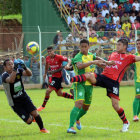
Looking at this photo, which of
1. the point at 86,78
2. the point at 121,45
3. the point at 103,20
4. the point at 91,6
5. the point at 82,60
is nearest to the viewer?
the point at 86,78

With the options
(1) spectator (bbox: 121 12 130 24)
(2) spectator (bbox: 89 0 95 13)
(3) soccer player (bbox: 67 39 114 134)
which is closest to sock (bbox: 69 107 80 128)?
(3) soccer player (bbox: 67 39 114 134)

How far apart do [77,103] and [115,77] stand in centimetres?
100

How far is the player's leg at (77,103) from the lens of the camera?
27.5ft

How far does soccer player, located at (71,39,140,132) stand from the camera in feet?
28.5

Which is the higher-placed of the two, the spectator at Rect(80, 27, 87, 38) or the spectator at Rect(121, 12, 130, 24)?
the spectator at Rect(121, 12, 130, 24)

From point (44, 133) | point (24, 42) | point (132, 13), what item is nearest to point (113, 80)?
point (44, 133)

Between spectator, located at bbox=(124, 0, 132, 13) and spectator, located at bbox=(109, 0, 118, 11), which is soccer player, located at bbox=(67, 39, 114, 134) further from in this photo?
spectator, located at bbox=(124, 0, 132, 13)

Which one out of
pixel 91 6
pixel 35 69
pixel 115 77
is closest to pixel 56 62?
pixel 115 77

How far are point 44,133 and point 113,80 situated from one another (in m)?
1.81

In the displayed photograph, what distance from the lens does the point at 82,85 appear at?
8.78m

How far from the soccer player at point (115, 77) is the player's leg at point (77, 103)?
0.79 feet

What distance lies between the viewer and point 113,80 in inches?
347

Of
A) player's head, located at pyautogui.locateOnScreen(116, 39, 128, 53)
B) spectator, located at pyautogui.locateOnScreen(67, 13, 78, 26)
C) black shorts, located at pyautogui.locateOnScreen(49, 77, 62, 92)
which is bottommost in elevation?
black shorts, located at pyautogui.locateOnScreen(49, 77, 62, 92)

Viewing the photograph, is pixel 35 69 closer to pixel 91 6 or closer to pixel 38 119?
pixel 91 6
